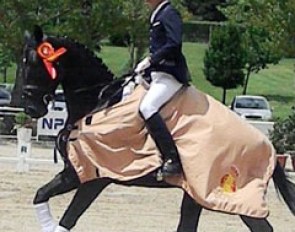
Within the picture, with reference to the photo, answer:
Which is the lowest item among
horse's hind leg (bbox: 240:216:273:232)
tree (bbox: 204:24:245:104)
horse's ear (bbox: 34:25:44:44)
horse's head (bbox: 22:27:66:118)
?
tree (bbox: 204:24:245:104)

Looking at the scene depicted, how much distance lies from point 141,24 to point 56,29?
2803 millimetres

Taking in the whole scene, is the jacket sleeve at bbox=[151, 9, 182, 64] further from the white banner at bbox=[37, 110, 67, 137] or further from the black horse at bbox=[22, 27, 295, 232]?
the white banner at bbox=[37, 110, 67, 137]

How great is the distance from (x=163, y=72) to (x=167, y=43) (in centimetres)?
28

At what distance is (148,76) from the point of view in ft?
26.7

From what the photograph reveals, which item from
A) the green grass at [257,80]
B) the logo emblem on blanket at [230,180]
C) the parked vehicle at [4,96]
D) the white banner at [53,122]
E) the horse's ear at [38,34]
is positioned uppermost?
the horse's ear at [38,34]

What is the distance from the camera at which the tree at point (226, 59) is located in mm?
47656

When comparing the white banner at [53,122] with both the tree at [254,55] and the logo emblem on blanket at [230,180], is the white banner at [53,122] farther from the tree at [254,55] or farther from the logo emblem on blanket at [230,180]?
the tree at [254,55]

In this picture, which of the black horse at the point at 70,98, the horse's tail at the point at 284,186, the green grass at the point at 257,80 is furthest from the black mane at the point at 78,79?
the green grass at the point at 257,80

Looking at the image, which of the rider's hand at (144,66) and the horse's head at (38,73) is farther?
the horse's head at (38,73)

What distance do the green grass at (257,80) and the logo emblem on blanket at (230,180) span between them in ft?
118

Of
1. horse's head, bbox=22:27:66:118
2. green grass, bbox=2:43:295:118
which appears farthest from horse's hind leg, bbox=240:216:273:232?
green grass, bbox=2:43:295:118

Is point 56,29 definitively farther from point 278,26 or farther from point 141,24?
point 278,26

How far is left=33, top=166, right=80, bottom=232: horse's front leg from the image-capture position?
8.10 meters

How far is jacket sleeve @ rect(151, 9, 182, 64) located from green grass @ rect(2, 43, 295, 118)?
→ 35912 mm
